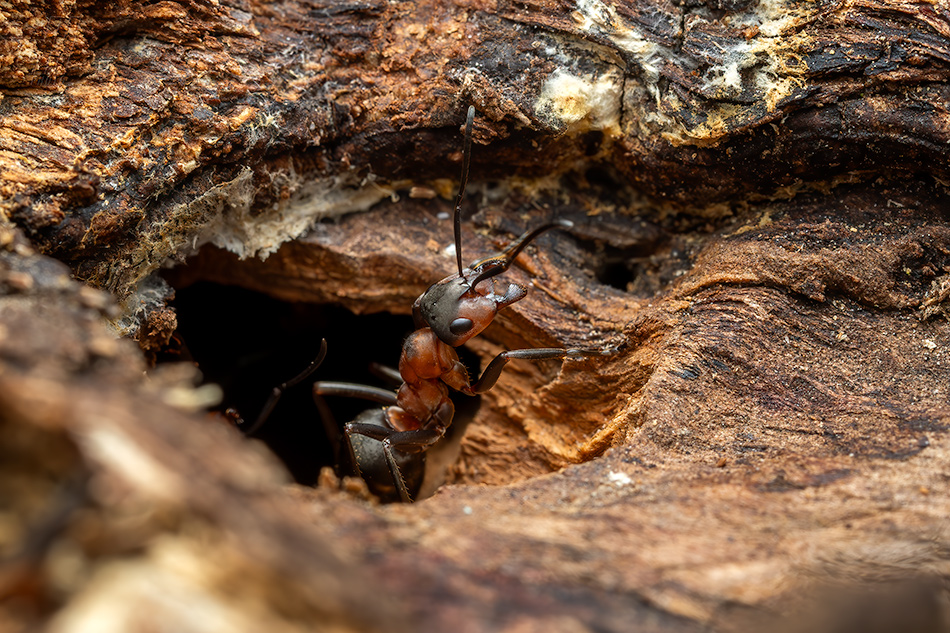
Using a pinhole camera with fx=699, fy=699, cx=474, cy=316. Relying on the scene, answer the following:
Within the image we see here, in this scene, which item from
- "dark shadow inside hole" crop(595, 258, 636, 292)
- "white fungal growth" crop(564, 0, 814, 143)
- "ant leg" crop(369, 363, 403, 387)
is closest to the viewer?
"white fungal growth" crop(564, 0, 814, 143)

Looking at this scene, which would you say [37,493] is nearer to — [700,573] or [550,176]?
[700,573]

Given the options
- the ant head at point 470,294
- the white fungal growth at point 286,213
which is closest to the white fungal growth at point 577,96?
the ant head at point 470,294

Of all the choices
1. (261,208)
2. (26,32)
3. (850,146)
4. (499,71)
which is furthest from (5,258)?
(850,146)

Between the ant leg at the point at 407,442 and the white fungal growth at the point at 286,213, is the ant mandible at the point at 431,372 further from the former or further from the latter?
the white fungal growth at the point at 286,213

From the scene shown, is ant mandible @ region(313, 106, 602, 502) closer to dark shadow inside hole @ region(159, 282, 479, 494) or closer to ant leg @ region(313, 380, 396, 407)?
ant leg @ region(313, 380, 396, 407)

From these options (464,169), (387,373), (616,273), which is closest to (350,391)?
(387,373)

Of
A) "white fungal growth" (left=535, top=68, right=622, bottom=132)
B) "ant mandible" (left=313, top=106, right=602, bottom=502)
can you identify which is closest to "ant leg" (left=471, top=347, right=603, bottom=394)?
"ant mandible" (left=313, top=106, right=602, bottom=502)

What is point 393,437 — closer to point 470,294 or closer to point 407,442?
point 407,442
